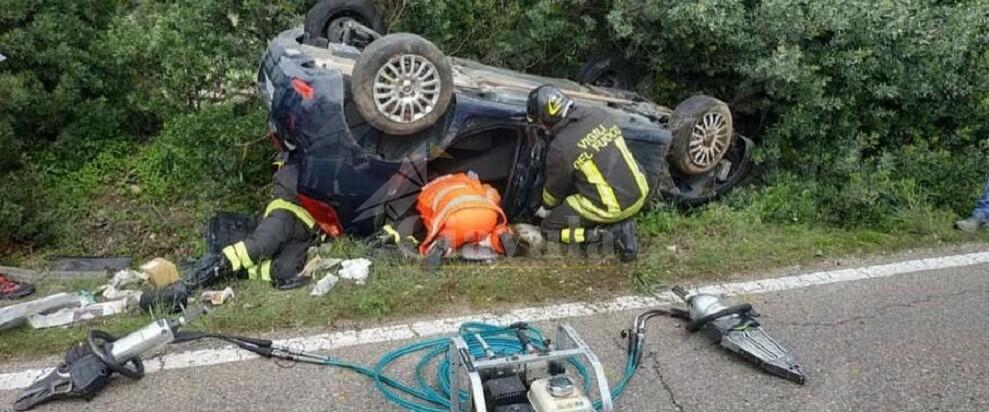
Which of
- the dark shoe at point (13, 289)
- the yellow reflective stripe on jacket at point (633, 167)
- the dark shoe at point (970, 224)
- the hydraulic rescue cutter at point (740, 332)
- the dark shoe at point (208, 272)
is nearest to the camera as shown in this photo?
the hydraulic rescue cutter at point (740, 332)

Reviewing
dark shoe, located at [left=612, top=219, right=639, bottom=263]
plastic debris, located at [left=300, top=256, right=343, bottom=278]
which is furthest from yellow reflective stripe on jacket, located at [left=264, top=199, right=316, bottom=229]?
dark shoe, located at [left=612, top=219, right=639, bottom=263]

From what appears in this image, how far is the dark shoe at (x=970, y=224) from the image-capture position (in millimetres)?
5238

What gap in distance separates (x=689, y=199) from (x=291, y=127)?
2.91m

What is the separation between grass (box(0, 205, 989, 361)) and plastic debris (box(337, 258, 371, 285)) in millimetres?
48

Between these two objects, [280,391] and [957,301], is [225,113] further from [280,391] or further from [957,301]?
[957,301]

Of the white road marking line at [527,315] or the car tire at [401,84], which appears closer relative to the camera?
the white road marking line at [527,315]

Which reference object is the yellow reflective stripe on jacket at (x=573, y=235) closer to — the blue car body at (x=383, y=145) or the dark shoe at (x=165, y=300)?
the blue car body at (x=383, y=145)

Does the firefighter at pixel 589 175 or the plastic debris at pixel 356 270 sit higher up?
the firefighter at pixel 589 175

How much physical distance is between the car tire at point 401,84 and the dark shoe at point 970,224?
3.52 m

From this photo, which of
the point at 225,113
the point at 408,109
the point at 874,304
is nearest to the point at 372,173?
the point at 408,109

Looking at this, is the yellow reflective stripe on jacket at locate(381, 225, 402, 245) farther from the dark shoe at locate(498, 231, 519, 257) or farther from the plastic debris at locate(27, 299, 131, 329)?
the plastic debris at locate(27, 299, 131, 329)

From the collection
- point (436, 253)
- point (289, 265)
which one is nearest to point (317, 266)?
point (289, 265)

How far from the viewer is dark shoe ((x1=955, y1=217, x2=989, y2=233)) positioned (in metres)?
5.24

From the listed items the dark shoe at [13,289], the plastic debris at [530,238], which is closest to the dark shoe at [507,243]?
the plastic debris at [530,238]
